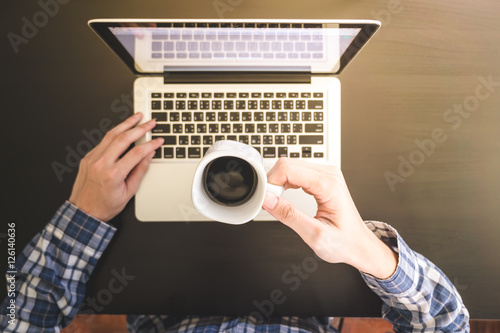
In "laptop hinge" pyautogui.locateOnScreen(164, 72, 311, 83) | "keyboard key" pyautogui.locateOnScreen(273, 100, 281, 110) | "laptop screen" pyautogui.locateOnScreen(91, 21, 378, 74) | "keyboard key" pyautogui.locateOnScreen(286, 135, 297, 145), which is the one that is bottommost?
"keyboard key" pyautogui.locateOnScreen(286, 135, 297, 145)

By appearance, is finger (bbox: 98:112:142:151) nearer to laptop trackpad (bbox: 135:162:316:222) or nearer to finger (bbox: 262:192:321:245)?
A: laptop trackpad (bbox: 135:162:316:222)

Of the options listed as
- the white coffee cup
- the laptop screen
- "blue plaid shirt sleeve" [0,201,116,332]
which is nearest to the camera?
the white coffee cup

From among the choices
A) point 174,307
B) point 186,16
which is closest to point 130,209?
point 174,307

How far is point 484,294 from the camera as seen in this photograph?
799 millimetres

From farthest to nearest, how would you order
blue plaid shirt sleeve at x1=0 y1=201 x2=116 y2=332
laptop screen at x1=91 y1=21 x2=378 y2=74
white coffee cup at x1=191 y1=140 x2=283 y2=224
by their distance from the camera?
blue plaid shirt sleeve at x1=0 y1=201 x2=116 y2=332 < laptop screen at x1=91 y1=21 x2=378 y2=74 < white coffee cup at x1=191 y1=140 x2=283 y2=224

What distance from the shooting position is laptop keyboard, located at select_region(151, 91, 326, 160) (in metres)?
0.75

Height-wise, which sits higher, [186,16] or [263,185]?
[186,16]

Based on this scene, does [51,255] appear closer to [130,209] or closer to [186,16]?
[130,209]

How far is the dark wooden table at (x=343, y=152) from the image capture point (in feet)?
2.60


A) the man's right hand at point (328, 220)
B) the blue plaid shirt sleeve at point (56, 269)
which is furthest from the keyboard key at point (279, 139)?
the blue plaid shirt sleeve at point (56, 269)

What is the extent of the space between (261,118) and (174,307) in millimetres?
515

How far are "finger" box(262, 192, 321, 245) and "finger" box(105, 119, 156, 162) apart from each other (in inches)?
14.1

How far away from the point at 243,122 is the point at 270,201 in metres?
0.26

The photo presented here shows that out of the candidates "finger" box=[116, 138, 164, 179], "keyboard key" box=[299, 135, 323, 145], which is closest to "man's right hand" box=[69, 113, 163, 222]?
"finger" box=[116, 138, 164, 179]
